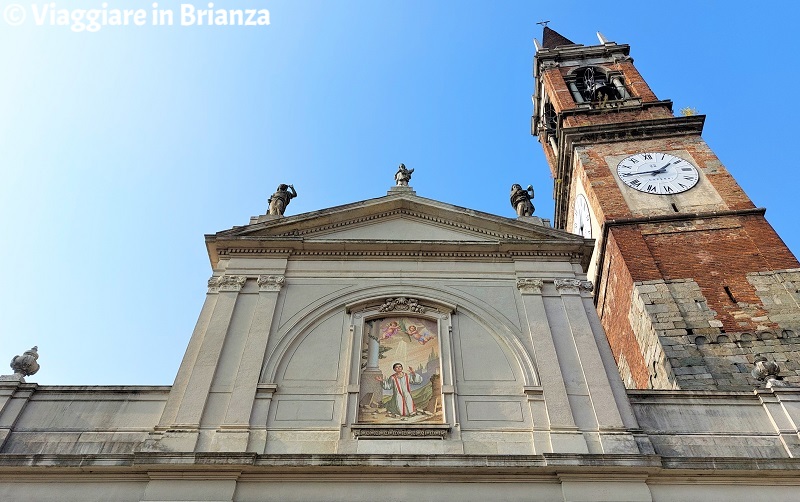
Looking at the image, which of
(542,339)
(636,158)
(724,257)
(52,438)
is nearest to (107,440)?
(52,438)

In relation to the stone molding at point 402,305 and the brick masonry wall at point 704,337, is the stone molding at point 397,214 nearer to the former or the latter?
the stone molding at point 402,305

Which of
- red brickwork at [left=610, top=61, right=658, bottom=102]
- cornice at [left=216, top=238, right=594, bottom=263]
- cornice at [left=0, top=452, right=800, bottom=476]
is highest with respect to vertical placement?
red brickwork at [left=610, top=61, right=658, bottom=102]

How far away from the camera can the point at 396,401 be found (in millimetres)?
10055

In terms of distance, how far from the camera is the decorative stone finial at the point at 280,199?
14047 millimetres

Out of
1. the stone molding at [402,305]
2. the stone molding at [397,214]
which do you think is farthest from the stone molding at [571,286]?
the stone molding at [402,305]

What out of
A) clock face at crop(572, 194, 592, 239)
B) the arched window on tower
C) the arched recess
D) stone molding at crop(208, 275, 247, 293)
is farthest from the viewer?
the arched window on tower

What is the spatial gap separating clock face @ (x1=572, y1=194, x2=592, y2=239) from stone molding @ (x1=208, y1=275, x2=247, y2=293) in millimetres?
10707

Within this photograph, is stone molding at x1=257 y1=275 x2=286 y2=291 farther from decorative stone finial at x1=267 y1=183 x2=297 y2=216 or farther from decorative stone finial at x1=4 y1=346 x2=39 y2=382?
decorative stone finial at x1=4 y1=346 x2=39 y2=382

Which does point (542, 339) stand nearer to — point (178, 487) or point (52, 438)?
point (178, 487)

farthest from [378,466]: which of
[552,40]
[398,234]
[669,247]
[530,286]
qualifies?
[552,40]

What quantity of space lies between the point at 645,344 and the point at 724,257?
122 inches

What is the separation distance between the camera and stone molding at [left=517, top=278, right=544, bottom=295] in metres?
11.8

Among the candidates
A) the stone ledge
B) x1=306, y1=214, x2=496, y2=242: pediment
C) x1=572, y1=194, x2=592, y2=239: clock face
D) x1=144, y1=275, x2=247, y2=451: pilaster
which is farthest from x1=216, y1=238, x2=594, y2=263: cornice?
x1=572, y1=194, x2=592, y2=239: clock face

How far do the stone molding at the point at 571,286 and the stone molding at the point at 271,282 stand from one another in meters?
4.84
